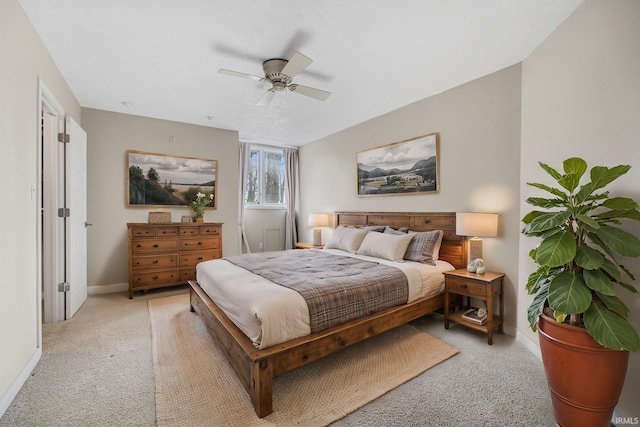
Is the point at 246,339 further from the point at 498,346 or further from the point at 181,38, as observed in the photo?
the point at 181,38

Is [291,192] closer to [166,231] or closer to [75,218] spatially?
[166,231]

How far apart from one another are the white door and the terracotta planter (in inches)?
177

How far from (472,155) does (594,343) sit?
2.27 meters

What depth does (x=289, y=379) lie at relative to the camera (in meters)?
2.09

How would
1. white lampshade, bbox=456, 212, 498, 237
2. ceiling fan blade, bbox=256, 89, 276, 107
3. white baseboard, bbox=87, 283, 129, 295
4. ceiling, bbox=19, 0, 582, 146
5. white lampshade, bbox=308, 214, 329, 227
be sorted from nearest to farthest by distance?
ceiling, bbox=19, 0, 582, 146 < white lampshade, bbox=456, 212, 498, 237 < ceiling fan blade, bbox=256, 89, 276, 107 < white baseboard, bbox=87, 283, 129, 295 < white lampshade, bbox=308, 214, 329, 227

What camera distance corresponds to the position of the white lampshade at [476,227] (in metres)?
2.85

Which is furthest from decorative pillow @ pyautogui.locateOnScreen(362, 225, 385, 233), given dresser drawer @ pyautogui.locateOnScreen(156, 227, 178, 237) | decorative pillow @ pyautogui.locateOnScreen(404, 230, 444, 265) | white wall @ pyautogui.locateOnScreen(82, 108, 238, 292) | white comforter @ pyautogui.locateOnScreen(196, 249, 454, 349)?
white wall @ pyautogui.locateOnScreen(82, 108, 238, 292)

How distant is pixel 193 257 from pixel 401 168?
351cm

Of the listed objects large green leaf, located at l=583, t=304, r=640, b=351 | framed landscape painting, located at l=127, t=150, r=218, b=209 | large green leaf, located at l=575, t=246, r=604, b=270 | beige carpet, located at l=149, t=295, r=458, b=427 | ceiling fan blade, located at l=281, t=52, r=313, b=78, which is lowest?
beige carpet, located at l=149, t=295, r=458, b=427

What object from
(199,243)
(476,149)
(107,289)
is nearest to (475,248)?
(476,149)

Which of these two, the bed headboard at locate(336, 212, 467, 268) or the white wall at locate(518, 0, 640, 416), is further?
the bed headboard at locate(336, 212, 467, 268)

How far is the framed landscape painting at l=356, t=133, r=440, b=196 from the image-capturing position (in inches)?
145

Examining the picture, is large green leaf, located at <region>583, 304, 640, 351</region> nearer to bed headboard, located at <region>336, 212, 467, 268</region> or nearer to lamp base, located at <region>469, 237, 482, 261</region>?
lamp base, located at <region>469, 237, 482, 261</region>

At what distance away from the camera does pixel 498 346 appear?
2.60m
